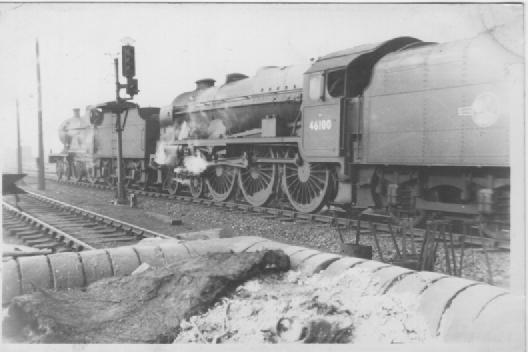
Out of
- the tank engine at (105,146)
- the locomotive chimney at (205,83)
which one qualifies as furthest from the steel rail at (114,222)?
the locomotive chimney at (205,83)

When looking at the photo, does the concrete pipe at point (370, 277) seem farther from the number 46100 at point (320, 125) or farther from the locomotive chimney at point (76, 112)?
the locomotive chimney at point (76, 112)

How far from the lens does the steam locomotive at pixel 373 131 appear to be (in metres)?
5.84

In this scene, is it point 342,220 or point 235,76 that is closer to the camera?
point 342,220

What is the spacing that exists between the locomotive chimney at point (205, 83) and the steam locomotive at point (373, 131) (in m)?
1.07

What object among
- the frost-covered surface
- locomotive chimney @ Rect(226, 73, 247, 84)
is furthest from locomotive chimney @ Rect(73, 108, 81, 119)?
the frost-covered surface

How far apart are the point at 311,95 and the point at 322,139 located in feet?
2.93

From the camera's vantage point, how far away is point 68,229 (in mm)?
7883

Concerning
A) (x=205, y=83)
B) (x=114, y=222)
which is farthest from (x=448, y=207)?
(x=205, y=83)

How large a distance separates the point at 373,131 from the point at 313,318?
5090 millimetres

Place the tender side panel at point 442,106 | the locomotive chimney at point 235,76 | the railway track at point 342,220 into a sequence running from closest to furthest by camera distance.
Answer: the tender side panel at point 442,106
the railway track at point 342,220
the locomotive chimney at point 235,76

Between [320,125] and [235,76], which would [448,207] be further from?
[235,76]

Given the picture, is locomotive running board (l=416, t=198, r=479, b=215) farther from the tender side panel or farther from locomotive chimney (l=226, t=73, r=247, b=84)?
locomotive chimney (l=226, t=73, r=247, b=84)

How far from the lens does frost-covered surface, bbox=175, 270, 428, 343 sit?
2.68 meters

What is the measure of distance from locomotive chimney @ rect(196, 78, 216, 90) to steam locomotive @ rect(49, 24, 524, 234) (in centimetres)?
107
